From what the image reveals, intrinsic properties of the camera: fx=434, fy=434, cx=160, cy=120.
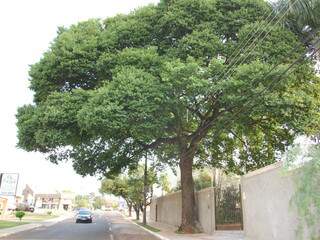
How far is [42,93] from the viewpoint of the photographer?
24250 mm

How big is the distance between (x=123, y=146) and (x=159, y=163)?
11.0 metres

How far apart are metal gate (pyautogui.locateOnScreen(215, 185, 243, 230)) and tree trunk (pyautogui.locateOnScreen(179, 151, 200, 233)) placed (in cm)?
181

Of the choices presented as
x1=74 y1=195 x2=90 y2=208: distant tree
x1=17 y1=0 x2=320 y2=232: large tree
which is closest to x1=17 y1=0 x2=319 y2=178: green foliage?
x1=17 y1=0 x2=320 y2=232: large tree

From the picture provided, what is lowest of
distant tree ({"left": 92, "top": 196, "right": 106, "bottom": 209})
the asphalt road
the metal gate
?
the asphalt road

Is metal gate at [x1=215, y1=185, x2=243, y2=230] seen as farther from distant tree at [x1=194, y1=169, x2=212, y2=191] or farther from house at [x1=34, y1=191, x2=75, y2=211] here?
house at [x1=34, y1=191, x2=75, y2=211]

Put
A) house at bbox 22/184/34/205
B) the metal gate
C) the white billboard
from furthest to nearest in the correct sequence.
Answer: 1. house at bbox 22/184/34/205
2. the white billboard
3. the metal gate

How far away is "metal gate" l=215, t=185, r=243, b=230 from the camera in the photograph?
24703 millimetres

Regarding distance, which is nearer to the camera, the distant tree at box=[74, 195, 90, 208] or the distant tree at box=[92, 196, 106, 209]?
the distant tree at box=[74, 195, 90, 208]

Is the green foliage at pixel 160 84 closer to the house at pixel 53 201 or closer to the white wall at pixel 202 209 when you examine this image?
the white wall at pixel 202 209

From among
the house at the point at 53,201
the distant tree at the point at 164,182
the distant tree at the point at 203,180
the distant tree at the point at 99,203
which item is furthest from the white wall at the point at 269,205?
the distant tree at the point at 99,203

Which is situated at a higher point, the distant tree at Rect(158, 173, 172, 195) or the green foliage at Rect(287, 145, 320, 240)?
the distant tree at Rect(158, 173, 172, 195)

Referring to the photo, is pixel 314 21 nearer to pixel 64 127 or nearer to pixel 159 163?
pixel 64 127

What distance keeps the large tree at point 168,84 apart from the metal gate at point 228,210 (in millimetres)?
1895

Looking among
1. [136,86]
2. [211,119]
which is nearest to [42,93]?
[136,86]
